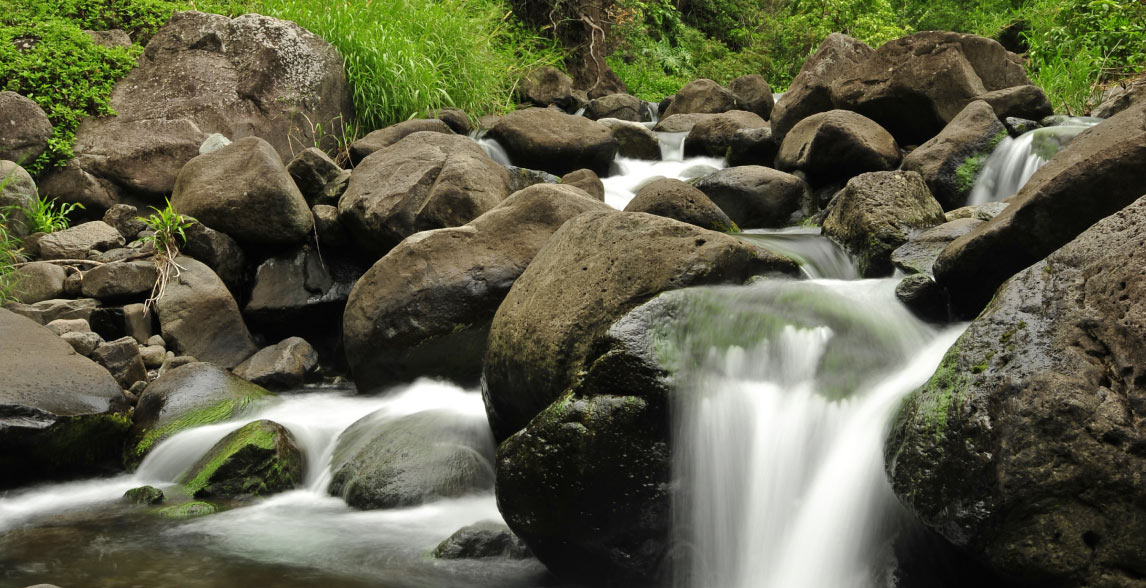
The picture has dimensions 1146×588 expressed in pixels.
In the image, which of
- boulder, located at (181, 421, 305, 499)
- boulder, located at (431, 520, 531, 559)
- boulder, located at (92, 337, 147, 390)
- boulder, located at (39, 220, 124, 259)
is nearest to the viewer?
boulder, located at (431, 520, 531, 559)

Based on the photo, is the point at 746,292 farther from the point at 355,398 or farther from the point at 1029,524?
the point at 355,398

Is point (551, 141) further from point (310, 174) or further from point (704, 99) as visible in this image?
point (704, 99)

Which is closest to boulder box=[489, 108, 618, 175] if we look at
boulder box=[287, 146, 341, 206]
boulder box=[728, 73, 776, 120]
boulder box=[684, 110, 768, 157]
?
boulder box=[684, 110, 768, 157]

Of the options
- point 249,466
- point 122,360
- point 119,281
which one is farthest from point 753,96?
point 249,466

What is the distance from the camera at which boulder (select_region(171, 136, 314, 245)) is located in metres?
6.91

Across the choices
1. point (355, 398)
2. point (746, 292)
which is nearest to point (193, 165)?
point (355, 398)

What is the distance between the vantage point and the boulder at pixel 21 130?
759 cm

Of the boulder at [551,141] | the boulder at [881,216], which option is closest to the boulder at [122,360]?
the boulder at [551,141]

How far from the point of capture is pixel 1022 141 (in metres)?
7.03

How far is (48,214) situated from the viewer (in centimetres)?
747

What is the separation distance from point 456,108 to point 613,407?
806 cm

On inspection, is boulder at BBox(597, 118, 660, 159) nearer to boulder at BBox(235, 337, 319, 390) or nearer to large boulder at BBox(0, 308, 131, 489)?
boulder at BBox(235, 337, 319, 390)

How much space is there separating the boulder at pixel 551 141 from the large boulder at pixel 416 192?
1665mm

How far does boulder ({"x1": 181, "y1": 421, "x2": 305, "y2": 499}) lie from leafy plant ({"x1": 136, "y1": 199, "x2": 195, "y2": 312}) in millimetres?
2314
